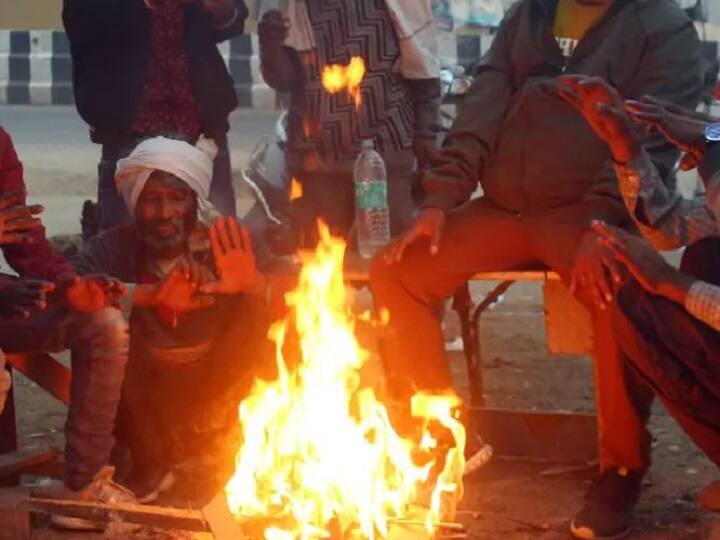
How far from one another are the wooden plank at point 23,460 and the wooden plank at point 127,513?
413mm

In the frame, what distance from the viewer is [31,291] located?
515 cm

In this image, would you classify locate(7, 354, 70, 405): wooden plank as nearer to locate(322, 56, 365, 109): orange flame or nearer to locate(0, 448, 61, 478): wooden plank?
locate(0, 448, 61, 478): wooden plank

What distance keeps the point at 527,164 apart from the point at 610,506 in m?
1.38

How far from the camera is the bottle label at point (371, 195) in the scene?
661cm

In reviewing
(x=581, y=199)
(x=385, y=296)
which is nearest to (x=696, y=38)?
(x=581, y=199)

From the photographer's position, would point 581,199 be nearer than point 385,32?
Yes

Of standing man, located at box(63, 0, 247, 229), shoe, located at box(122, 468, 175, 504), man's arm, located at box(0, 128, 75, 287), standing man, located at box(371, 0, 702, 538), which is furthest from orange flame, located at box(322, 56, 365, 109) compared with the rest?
shoe, located at box(122, 468, 175, 504)

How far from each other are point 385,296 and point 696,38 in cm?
154

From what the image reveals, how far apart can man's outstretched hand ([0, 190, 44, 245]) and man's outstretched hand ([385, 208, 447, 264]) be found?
1370 mm

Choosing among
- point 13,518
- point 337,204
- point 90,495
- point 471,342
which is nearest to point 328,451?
point 90,495

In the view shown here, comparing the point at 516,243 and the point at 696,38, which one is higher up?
the point at 696,38

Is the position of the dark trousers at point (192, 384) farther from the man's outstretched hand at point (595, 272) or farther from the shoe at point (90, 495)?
the man's outstretched hand at point (595, 272)

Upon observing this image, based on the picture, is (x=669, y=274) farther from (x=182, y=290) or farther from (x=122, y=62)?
(x=122, y=62)

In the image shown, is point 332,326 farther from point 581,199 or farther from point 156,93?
point 156,93
